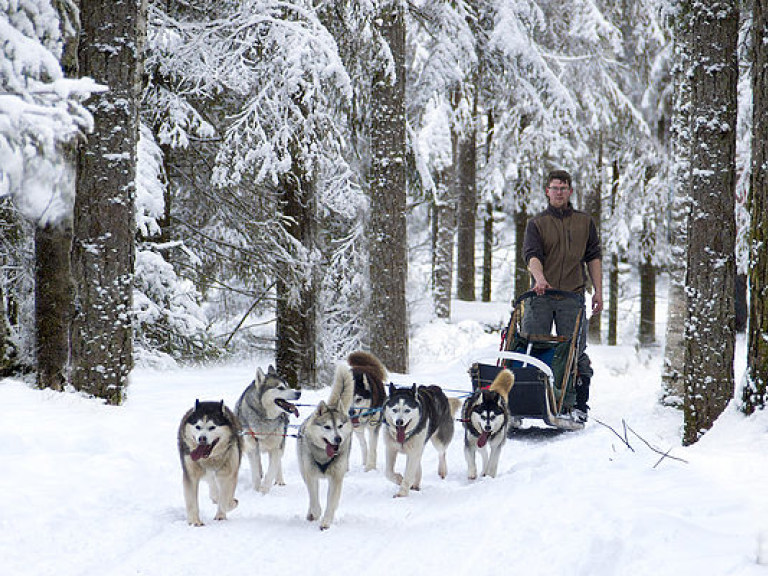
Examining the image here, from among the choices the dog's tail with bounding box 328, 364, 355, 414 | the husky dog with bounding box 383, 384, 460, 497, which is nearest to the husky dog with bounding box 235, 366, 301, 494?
the dog's tail with bounding box 328, 364, 355, 414

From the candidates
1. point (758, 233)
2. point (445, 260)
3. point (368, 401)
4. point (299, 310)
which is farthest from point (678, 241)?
point (445, 260)

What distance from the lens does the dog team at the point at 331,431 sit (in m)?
4.74

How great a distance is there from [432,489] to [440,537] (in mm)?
1378

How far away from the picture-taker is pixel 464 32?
12867mm

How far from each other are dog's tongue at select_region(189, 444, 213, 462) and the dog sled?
318cm

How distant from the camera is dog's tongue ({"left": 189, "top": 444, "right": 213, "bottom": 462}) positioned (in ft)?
15.1

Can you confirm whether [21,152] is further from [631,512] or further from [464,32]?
[464,32]

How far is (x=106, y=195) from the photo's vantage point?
678cm

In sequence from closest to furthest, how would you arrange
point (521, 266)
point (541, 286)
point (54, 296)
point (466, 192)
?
point (54, 296), point (541, 286), point (466, 192), point (521, 266)

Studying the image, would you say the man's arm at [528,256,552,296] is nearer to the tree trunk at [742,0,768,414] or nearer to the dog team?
the dog team

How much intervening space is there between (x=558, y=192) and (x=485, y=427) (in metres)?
2.83

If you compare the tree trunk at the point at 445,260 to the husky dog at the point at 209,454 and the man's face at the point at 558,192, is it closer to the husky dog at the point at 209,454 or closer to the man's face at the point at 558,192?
the man's face at the point at 558,192

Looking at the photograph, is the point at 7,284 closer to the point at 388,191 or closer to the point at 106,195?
the point at 106,195

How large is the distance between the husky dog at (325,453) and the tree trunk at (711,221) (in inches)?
129
